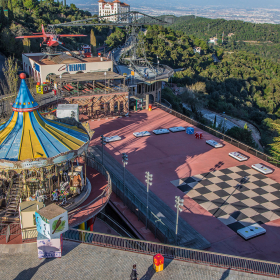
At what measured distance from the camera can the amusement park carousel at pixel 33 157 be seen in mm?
15906

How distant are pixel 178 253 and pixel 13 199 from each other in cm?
876

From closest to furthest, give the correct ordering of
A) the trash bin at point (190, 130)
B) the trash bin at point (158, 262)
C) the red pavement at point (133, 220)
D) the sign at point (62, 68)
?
the trash bin at point (158, 262) → the red pavement at point (133, 220) → the trash bin at point (190, 130) → the sign at point (62, 68)

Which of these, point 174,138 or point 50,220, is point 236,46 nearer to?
point 174,138

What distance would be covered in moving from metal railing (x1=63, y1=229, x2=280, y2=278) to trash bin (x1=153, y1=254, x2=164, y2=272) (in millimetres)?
887

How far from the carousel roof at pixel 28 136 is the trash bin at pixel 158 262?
6941 millimetres

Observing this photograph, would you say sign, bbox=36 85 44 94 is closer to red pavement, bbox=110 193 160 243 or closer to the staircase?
red pavement, bbox=110 193 160 243

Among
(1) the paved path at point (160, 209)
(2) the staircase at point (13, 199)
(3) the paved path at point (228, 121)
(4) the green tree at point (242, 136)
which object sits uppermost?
(2) the staircase at point (13, 199)

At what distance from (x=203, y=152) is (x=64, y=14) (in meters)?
81.8

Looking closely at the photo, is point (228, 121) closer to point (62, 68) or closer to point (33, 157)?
point (62, 68)

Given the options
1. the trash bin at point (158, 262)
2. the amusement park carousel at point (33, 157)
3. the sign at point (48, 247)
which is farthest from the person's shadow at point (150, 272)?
the amusement park carousel at point (33, 157)

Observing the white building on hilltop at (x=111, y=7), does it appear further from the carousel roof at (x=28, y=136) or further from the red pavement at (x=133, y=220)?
the carousel roof at (x=28, y=136)

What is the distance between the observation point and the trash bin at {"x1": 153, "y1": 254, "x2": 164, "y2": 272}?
1379 cm

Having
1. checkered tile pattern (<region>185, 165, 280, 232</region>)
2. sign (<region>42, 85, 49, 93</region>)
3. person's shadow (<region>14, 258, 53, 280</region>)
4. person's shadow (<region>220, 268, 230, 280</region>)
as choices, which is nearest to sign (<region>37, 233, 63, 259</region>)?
person's shadow (<region>14, 258, 53, 280</region>)

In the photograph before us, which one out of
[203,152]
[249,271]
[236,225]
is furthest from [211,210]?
[203,152]
